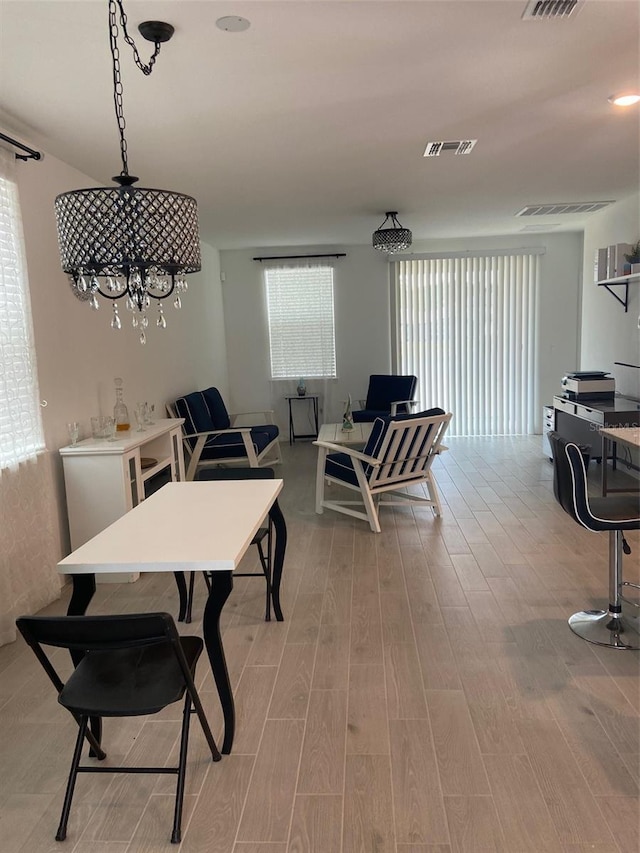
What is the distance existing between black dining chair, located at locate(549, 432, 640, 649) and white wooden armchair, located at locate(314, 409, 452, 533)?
143cm

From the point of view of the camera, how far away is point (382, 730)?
7.16 feet

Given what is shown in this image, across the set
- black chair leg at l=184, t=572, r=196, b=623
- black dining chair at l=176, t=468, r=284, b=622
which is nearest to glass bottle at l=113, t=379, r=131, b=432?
black dining chair at l=176, t=468, r=284, b=622

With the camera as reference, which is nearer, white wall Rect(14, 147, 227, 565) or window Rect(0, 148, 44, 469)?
window Rect(0, 148, 44, 469)

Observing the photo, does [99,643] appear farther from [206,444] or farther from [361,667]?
[206,444]

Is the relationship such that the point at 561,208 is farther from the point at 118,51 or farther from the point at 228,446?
the point at 118,51

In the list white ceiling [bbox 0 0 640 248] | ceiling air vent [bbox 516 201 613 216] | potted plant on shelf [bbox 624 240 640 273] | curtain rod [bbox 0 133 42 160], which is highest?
ceiling air vent [bbox 516 201 613 216]

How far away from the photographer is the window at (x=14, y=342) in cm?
298

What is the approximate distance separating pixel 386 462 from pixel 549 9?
110 inches

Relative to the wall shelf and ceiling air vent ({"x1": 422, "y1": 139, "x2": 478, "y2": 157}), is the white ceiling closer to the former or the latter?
ceiling air vent ({"x1": 422, "y1": 139, "x2": 478, "y2": 157})

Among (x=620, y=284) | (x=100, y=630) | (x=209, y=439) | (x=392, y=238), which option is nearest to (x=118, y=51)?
(x=100, y=630)

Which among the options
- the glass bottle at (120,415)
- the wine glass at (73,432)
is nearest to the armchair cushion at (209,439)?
the glass bottle at (120,415)

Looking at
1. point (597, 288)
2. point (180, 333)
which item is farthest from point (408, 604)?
point (597, 288)

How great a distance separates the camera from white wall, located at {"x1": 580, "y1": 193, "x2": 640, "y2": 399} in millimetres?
5516

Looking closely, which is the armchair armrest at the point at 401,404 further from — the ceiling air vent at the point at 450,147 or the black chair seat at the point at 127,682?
the black chair seat at the point at 127,682
